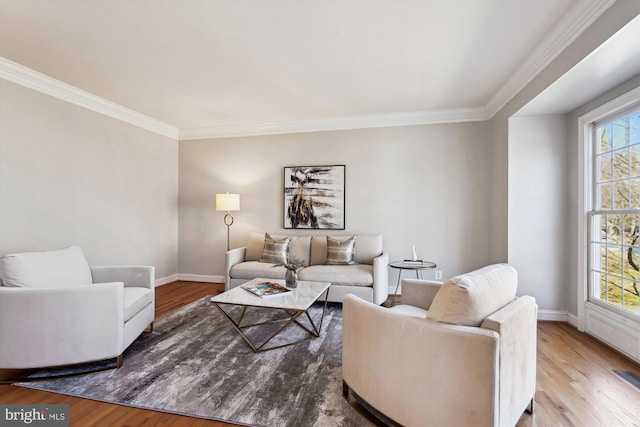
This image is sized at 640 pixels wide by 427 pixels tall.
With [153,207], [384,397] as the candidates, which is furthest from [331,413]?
[153,207]

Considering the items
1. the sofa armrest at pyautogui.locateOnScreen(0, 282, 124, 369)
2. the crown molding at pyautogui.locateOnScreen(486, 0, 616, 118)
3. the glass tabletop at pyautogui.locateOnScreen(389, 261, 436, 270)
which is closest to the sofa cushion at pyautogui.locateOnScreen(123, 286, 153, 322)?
the sofa armrest at pyautogui.locateOnScreen(0, 282, 124, 369)

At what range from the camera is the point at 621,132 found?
2.59m

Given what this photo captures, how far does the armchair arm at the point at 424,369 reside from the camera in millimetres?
1282

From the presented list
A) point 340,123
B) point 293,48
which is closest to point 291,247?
point 340,123

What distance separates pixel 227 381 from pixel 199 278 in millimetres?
3197

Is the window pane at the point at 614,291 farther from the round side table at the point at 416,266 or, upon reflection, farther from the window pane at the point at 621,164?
the round side table at the point at 416,266

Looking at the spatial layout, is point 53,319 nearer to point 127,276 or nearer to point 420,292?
point 127,276

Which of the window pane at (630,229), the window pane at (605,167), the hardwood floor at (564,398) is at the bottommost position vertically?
the hardwood floor at (564,398)

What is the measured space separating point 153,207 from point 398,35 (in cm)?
405

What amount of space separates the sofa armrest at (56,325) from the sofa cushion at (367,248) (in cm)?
277

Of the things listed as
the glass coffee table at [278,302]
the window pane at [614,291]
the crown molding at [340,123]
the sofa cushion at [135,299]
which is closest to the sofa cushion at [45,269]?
the sofa cushion at [135,299]

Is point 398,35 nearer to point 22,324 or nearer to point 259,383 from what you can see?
point 259,383

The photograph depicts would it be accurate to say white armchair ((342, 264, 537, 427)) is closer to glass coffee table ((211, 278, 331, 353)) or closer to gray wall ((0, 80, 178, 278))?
glass coffee table ((211, 278, 331, 353))

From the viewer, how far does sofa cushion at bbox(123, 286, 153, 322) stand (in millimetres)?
2324
